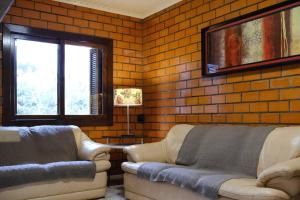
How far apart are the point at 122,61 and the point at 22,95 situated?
59.8 inches

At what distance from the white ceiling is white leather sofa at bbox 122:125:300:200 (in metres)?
1.85

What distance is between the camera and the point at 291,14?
2.88 meters

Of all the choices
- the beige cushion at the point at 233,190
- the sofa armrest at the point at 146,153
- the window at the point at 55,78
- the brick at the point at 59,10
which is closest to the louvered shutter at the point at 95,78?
the window at the point at 55,78

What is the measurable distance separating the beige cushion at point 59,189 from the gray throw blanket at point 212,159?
0.59 metres

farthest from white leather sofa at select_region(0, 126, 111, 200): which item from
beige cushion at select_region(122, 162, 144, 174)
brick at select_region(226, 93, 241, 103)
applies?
brick at select_region(226, 93, 241, 103)

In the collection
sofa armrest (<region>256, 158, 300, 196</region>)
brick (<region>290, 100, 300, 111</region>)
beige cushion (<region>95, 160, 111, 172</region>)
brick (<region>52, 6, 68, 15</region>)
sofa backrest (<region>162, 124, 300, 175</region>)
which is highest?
brick (<region>52, 6, 68, 15</region>)

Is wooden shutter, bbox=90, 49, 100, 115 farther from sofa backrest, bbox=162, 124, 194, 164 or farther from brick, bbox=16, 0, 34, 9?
sofa backrest, bbox=162, 124, 194, 164

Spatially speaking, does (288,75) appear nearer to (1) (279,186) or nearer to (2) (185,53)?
(1) (279,186)

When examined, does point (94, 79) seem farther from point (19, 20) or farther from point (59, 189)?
point (59, 189)

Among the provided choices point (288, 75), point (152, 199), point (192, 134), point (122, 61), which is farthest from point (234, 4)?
point (152, 199)

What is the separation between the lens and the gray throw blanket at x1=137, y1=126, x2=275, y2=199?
254 centimetres

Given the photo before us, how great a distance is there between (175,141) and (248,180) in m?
1.32

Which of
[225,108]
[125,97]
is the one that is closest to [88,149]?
[125,97]

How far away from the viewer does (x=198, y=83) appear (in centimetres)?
389
